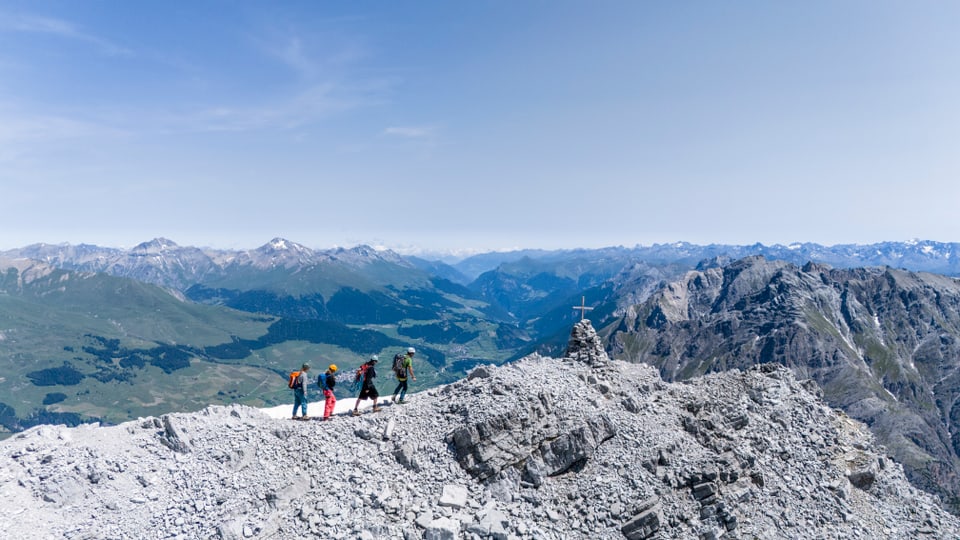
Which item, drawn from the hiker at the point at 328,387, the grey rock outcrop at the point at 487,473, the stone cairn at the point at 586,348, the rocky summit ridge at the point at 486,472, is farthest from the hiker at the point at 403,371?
the stone cairn at the point at 586,348

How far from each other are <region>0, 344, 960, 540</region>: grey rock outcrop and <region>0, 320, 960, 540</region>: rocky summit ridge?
0.25ft

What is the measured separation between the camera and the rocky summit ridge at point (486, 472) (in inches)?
817

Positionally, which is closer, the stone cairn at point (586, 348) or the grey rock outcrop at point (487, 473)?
the grey rock outcrop at point (487, 473)

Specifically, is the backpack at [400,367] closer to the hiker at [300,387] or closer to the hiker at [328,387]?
the hiker at [328,387]

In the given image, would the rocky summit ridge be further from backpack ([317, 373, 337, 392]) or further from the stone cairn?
backpack ([317, 373, 337, 392])

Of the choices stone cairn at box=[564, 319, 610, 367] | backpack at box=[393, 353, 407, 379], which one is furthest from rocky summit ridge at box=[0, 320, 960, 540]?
backpack at box=[393, 353, 407, 379]

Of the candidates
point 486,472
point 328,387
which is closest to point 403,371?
point 328,387

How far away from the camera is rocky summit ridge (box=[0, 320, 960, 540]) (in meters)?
20.8

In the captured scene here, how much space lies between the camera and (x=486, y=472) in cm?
2473

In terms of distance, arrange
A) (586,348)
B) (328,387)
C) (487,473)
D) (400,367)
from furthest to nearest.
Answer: (586,348)
(400,367)
(328,387)
(487,473)

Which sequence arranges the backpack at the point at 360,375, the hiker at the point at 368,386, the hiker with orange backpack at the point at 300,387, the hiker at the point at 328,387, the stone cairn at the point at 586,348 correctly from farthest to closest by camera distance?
the stone cairn at the point at 586,348
the backpack at the point at 360,375
the hiker at the point at 368,386
the hiker with orange backpack at the point at 300,387
the hiker at the point at 328,387

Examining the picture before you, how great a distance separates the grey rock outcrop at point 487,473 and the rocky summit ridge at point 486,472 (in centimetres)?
8

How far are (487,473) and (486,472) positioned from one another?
0.07 metres

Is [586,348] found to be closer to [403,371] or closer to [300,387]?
[403,371]
